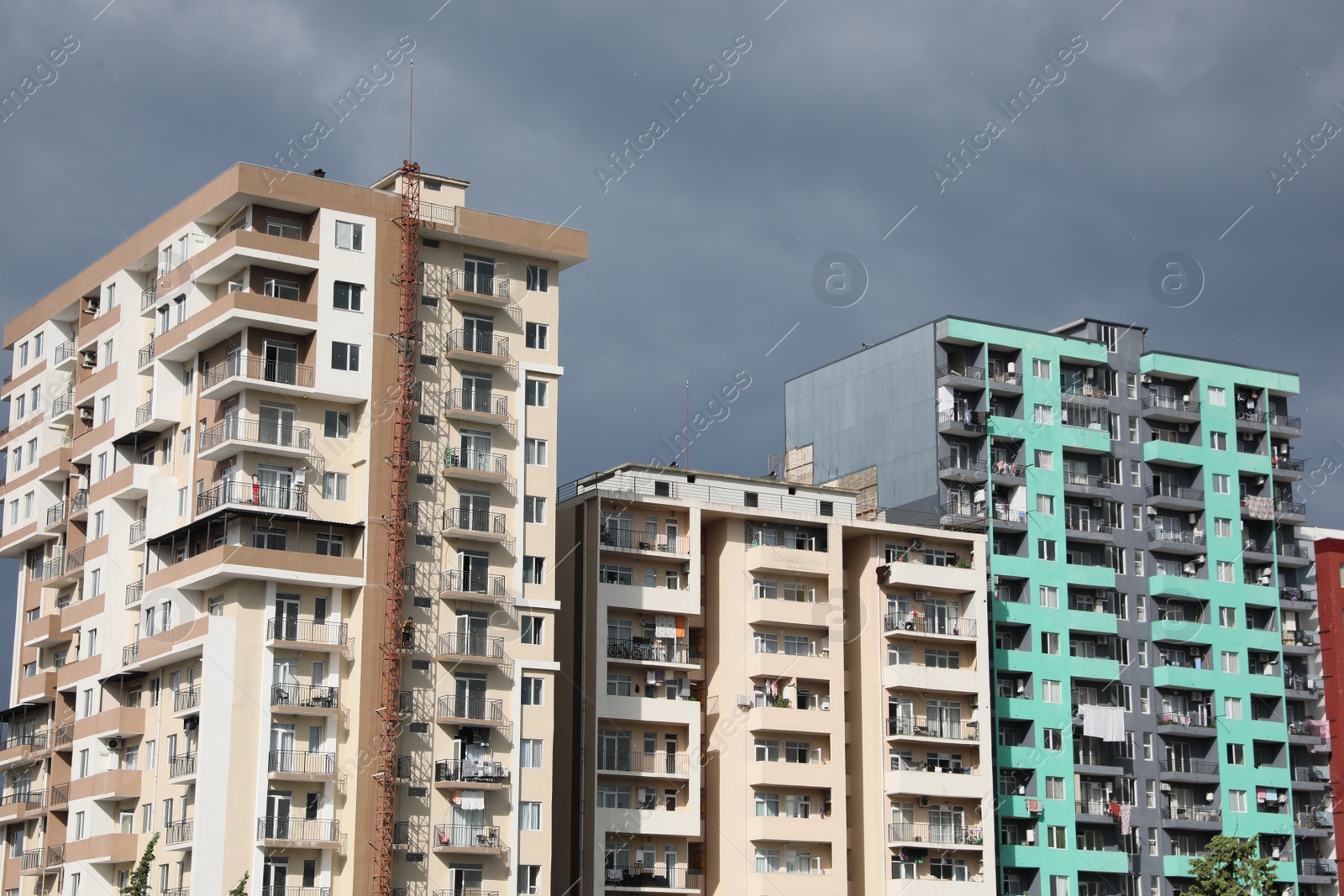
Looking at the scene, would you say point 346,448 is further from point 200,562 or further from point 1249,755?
point 1249,755

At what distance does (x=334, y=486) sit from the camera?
300 feet

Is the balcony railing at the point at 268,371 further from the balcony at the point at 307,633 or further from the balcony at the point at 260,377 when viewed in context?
the balcony at the point at 307,633

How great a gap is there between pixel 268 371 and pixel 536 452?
1379 centimetres

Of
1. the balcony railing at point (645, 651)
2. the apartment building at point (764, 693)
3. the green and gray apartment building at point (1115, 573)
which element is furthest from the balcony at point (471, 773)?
the green and gray apartment building at point (1115, 573)

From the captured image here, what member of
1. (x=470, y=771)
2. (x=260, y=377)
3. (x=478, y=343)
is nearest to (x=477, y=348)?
(x=478, y=343)

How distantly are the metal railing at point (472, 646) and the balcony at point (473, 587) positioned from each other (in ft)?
5.74

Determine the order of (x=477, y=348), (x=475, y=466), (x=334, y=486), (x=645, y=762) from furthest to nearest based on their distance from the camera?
(x=645, y=762)
(x=477, y=348)
(x=475, y=466)
(x=334, y=486)

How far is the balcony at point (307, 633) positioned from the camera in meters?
88.0

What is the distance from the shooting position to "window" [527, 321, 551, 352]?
97.9 metres

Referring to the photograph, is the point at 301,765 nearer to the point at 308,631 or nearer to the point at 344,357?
the point at 308,631

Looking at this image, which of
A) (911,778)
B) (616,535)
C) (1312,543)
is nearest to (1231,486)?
(1312,543)

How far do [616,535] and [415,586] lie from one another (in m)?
15.2

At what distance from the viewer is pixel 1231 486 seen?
418 feet

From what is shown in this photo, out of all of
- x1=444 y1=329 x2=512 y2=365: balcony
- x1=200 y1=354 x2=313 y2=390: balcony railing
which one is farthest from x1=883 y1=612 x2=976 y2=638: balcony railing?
Result: x1=200 y1=354 x2=313 y2=390: balcony railing
